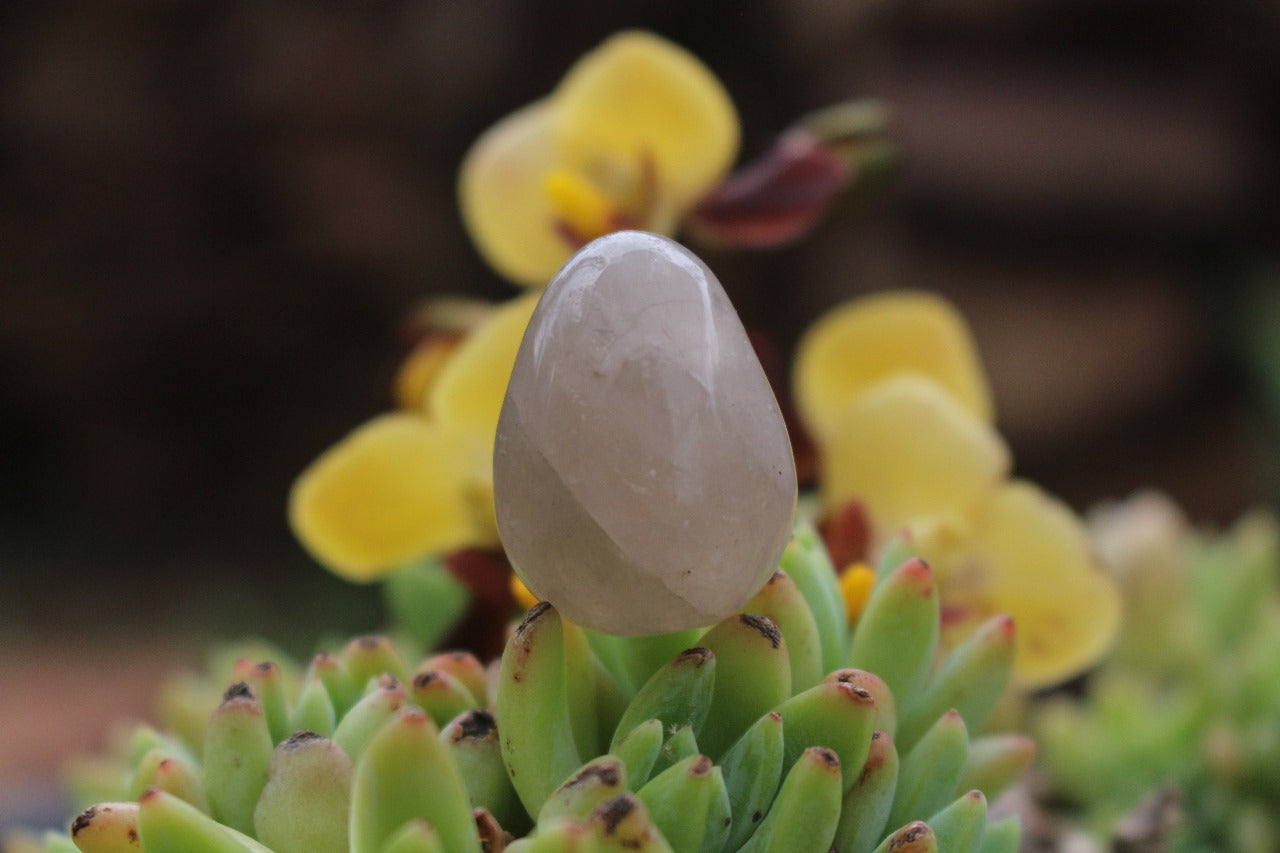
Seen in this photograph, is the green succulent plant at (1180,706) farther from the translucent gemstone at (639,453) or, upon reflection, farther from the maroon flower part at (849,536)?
the translucent gemstone at (639,453)

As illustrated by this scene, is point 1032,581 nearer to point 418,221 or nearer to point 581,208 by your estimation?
point 581,208

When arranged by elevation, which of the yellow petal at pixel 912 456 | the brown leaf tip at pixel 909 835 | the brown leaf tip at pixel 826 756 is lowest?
the brown leaf tip at pixel 909 835

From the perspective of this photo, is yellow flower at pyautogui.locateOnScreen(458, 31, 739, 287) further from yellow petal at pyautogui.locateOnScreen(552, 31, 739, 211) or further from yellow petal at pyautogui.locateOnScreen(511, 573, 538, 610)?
yellow petal at pyautogui.locateOnScreen(511, 573, 538, 610)

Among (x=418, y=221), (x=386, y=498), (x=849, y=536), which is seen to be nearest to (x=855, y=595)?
(x=849, y=536)

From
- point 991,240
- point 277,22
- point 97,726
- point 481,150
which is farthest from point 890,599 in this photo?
point 277,22

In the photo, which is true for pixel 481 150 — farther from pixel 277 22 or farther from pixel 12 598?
pixel 12 598

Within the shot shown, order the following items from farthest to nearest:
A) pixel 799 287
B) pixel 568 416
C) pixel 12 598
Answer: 1. pixel 12 598
2. pixel 799 287
3. pixel 568 416

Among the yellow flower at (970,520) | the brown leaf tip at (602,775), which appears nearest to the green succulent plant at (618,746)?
the brown leaf tip at (602,775)

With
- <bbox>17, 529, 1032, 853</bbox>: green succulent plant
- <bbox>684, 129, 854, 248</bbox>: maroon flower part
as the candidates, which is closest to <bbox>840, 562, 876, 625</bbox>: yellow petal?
<bbox>17, 529, 1032, 853</bbox>: green succulent plant
